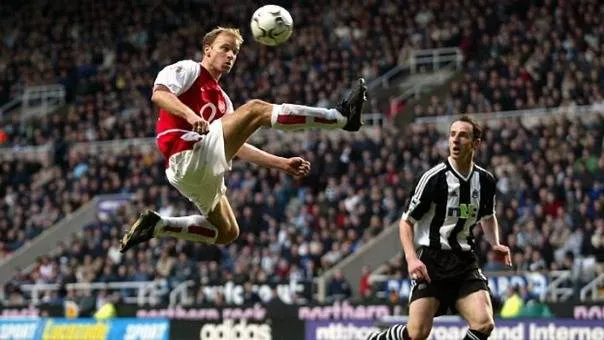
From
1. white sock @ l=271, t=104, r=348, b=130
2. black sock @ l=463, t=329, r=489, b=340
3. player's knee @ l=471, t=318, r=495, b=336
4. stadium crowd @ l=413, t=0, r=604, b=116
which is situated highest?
stadium crowd @ l=413, t=0, r=604, b=116

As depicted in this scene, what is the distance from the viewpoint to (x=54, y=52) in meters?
37.8

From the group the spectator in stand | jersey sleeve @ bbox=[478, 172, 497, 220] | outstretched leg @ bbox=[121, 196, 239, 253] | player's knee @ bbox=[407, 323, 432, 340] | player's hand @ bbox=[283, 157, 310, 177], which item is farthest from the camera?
the spectator in stand

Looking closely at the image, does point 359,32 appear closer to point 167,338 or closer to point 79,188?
point 79,188

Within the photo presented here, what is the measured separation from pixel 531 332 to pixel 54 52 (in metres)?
24.0

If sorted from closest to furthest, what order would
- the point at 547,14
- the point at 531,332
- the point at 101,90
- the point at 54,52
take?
the point at 531,332, the point at 547,14, the point at 101,90, the point at 54,52

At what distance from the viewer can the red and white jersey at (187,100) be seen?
10625 mm

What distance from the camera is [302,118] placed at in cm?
1018

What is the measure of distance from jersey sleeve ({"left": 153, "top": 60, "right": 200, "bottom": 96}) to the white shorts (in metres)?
0.39

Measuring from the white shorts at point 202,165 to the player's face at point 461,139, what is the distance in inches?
71.5

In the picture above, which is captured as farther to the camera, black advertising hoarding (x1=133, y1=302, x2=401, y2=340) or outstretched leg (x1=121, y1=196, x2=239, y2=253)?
black advertising hoarding (x1=133, y1=302, x2=401, y2=340)

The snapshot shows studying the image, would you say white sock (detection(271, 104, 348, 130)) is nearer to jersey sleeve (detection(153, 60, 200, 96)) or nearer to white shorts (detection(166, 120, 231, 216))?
white shorts (detection(166, 120, 231, 216))

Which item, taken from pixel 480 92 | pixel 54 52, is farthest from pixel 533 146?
pixel 54 52

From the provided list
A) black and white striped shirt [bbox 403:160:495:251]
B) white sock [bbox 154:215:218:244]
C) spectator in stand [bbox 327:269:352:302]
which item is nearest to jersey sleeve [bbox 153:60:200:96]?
white sock [bbox 154:215:218:244]

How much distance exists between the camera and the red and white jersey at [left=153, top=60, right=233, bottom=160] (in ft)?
34.9
